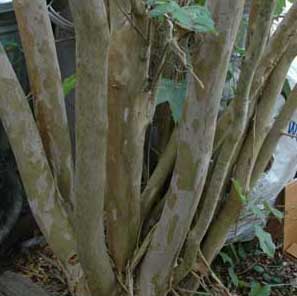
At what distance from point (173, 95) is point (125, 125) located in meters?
0.20

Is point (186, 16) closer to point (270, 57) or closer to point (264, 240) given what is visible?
point (270, 57)

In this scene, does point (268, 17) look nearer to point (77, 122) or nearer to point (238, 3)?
point (238, 3)

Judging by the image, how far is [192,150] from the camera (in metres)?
1.37

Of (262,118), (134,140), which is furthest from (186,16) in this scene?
(262,118)

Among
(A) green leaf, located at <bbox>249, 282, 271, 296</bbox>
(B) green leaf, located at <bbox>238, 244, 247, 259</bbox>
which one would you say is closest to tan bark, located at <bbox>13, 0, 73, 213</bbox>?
(A) green leaf, located at <bbox>249, 282, 271, 296</bbox>

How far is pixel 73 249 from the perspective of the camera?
1.59 m

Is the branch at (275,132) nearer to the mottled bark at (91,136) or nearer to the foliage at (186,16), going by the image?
the mottled bark at (91,136)

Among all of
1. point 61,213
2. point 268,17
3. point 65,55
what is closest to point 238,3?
point 268,17

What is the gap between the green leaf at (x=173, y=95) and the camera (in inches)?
61.1

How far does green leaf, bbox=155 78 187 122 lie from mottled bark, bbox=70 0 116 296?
0.32 metres

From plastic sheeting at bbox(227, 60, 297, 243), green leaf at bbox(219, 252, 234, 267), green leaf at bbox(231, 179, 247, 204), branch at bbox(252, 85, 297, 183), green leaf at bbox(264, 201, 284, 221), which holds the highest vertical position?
branch at bbox(252, 85, 297, 183)

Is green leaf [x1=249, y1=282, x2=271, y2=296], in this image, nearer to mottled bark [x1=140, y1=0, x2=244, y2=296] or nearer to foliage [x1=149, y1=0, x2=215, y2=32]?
mottled bark [x1=140, y1=0, x2=244, y2=296]

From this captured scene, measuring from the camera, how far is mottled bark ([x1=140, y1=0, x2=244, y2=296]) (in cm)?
122

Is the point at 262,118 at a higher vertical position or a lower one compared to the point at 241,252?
higher
